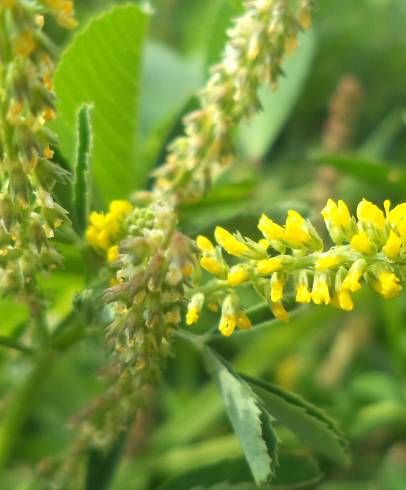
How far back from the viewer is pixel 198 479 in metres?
1.02

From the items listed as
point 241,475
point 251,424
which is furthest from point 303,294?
point 241,475

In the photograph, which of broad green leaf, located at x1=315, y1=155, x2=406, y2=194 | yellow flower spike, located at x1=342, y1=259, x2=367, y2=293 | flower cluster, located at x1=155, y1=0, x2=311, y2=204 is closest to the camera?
yellow flower spike, located at x1=342, y1=259, x2=367, y2=293

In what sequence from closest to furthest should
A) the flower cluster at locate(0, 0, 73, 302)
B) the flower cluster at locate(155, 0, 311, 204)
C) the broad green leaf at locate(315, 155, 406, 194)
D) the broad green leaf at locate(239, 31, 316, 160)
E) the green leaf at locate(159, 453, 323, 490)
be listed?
the flower cluster at locate(0, 0, 73, 302)
the flower cluster at locate(155, 0, 311, 204)
the green leaf at locate(159, 453, 323, 490)
the broad green leaf at locate(315, 155, 406, 194)
the broad green leaf at locate(239, 31, 316, 160)

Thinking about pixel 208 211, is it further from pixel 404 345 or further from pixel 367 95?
pixel 367 95

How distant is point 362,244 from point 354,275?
3cm

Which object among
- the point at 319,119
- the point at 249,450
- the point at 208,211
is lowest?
the point at 249,450

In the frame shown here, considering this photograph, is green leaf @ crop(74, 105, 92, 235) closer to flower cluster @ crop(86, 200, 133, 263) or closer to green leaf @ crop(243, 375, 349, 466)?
flower cluster @ crop(86, 200, 133, 263)

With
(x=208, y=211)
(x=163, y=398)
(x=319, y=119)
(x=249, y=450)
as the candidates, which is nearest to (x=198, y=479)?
(x=249, y=450)

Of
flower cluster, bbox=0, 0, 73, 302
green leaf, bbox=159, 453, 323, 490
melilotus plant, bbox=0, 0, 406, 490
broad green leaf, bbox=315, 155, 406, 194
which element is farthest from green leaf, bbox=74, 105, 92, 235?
broad green leaf, bbox=315, 155, 406, 194

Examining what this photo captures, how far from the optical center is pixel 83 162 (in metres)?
0.85

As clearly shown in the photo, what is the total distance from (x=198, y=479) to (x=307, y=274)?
1.35 feet

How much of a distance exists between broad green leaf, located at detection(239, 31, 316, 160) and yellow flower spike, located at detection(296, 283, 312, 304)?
27.0 inches

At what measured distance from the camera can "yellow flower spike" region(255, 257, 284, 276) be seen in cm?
70

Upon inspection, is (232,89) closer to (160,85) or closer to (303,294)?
(303,294)
